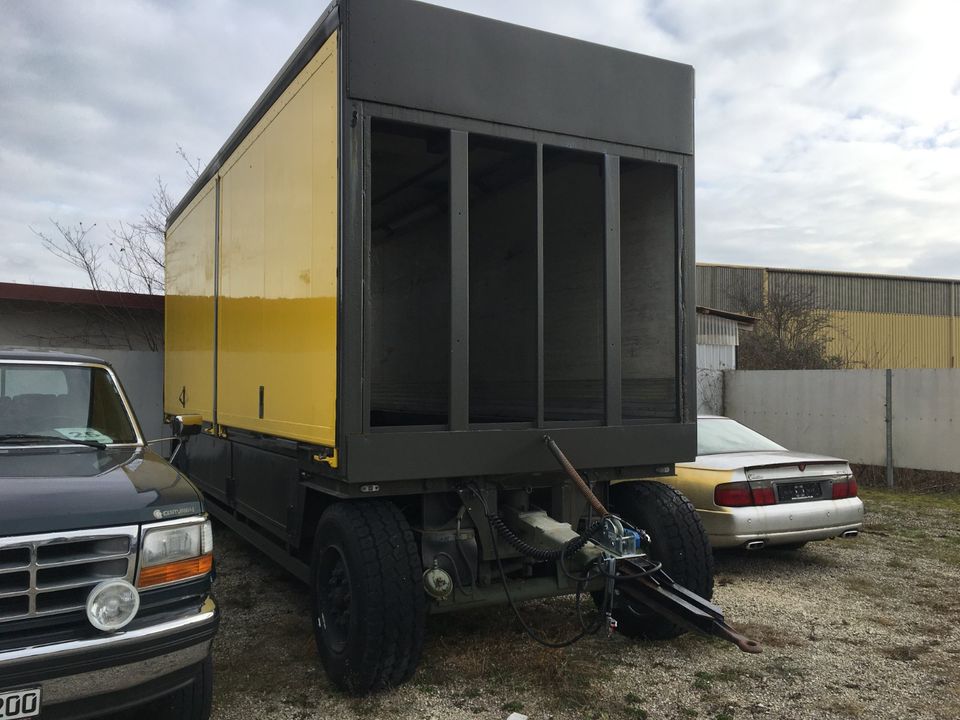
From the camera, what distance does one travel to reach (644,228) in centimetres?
523

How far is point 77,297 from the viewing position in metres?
11.0

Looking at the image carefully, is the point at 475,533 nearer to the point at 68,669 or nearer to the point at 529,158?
the point at 68,669

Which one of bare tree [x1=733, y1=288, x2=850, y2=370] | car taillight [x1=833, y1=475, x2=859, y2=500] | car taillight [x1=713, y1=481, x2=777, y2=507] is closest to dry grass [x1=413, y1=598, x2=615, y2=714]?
car taillight [x1=713, y1=481, x2=777, y2=507]

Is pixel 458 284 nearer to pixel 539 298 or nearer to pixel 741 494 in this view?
pixel 539 298

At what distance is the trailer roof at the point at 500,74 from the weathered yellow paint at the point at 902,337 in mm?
28287

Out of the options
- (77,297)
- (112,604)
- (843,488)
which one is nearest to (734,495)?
(843,488)

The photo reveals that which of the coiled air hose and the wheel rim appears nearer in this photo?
the coiled air hose

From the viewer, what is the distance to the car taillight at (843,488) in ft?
21.1

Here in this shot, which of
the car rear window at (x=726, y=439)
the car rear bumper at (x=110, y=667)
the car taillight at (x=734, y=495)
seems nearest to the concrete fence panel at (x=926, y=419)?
the car rear window at (x=726, y=439)

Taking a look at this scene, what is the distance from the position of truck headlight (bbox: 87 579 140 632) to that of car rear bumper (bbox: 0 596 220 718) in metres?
0.05

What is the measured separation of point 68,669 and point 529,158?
450cm

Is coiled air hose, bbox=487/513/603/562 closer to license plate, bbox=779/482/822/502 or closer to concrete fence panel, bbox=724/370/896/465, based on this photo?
license plate, bbox=779/482/822/502

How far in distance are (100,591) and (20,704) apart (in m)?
0.43

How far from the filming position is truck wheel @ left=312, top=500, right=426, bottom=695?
3744mm
